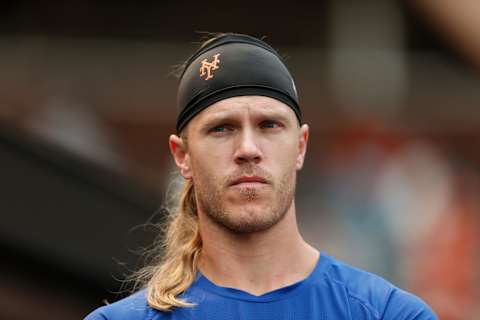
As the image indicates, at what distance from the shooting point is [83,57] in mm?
13484

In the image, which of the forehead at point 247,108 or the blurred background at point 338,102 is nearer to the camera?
the forehead at point 247,108

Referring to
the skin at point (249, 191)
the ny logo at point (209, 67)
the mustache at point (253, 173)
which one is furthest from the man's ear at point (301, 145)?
the ny logo at point (209, 67)

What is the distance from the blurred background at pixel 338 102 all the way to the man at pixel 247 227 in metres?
5.35

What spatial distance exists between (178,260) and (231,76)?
75 centimetres

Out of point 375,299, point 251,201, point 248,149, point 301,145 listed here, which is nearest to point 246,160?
point 248,149

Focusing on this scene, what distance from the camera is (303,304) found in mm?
4051

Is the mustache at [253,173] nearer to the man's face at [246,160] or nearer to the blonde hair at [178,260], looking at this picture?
the man's face at [246,160]

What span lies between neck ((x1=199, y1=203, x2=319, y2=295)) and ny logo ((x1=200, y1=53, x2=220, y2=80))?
0.58m

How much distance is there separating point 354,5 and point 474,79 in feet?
5.98

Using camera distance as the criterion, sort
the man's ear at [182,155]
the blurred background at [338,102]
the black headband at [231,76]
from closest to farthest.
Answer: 1. the black headband at [231,76]
2. the man's ear at [182,155]
3. the blurred background at [338,102]

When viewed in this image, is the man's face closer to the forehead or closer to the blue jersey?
the forehead

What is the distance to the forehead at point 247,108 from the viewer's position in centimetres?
412

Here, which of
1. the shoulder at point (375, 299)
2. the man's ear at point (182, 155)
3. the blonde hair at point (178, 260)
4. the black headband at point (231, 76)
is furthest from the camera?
the man's ear at point (182, 155)

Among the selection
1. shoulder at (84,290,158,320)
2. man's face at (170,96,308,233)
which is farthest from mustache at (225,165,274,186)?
shoulder at (84,290,158,320)
